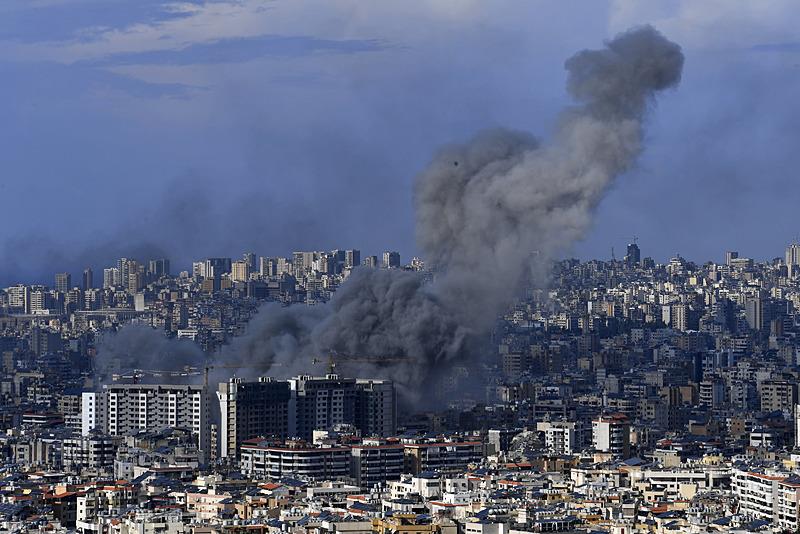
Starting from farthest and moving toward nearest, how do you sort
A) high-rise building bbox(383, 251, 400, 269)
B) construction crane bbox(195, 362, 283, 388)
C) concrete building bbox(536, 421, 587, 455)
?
high-rise building bbox(383, 251, 400, 269)
construction crane bbox(195, 362, 283, 388)
concrete building bbox(536, 421, 587, 455)

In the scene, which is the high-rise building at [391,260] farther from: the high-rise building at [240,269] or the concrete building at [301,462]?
the concrete building at [301,462]

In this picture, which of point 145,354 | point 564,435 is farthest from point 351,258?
point 564,435

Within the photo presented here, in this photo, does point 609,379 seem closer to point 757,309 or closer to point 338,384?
point 338,384

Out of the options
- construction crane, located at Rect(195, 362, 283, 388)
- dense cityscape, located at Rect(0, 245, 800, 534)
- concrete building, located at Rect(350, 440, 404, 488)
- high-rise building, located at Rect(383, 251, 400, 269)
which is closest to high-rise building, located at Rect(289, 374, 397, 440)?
dense cityscape, located at Rect(0, 245, 800, 534)

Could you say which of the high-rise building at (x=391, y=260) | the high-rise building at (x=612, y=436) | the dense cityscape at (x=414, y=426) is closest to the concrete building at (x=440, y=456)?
the dense cityscape at (x=414, y=426)

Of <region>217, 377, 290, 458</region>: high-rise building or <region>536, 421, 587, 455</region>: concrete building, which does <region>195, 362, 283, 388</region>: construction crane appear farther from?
<region>536, 421, 587, 455</region>: concrete building

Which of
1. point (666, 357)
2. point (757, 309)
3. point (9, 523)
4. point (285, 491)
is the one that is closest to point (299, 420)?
point (285, 491)
